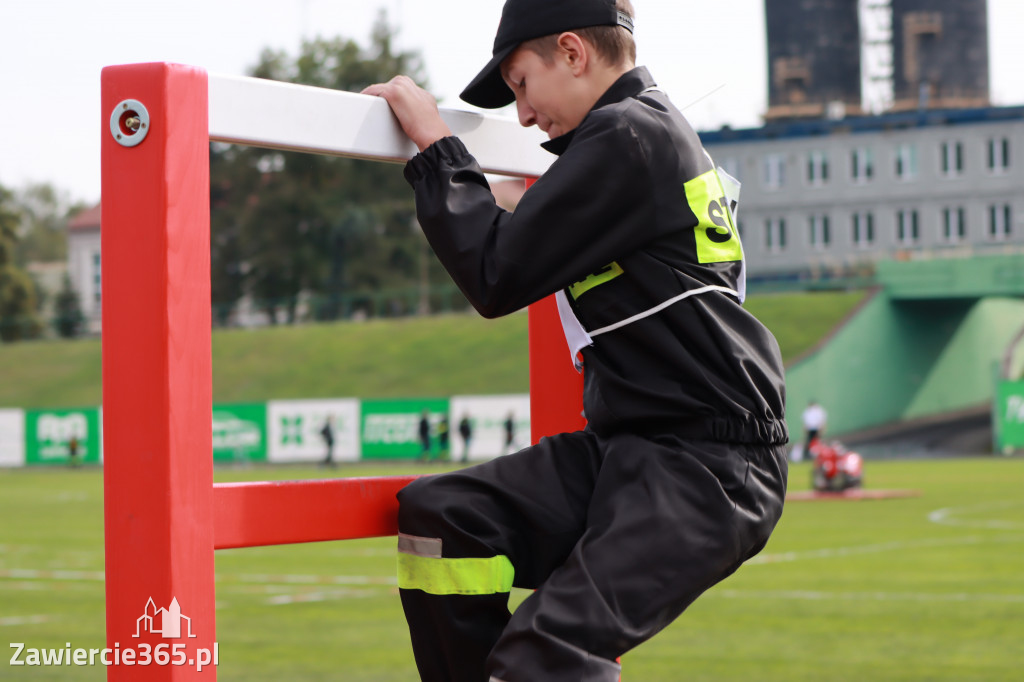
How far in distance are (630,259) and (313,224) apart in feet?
234

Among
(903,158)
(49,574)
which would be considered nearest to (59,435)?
(49,574)

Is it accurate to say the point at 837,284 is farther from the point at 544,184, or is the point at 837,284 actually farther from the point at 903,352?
the point at 544,184

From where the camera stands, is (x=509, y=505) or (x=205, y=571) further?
(x=509, y=505)

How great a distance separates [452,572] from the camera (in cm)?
237

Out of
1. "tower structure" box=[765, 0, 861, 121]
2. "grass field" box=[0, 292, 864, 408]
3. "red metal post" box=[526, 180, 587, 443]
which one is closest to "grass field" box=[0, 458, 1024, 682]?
"red metal post" box=[526, 180, 587, 443]

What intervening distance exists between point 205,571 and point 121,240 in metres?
0.48

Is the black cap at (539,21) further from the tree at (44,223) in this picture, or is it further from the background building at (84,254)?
the tree at (44,223)

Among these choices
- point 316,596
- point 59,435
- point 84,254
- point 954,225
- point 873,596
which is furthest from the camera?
point 84,254

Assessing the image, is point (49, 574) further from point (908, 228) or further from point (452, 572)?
point (908, 228)

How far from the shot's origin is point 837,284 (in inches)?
2288

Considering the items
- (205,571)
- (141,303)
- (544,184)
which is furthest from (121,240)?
(544,184)

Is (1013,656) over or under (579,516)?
under
